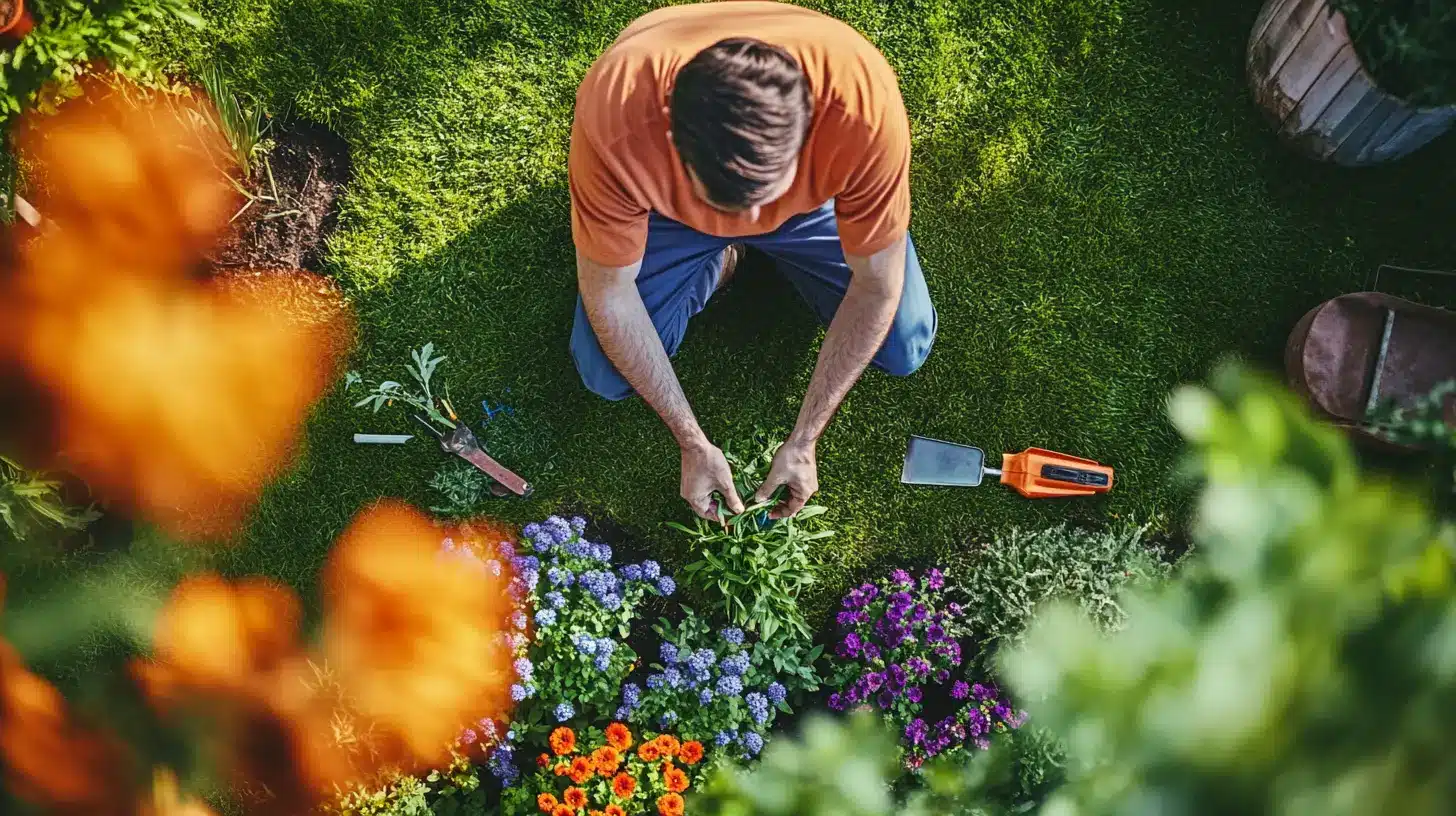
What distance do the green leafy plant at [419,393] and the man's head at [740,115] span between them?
4.81 feet

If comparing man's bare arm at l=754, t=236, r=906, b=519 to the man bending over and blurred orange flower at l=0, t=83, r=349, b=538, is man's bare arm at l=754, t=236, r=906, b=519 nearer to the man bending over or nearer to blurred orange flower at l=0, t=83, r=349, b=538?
the man bending over

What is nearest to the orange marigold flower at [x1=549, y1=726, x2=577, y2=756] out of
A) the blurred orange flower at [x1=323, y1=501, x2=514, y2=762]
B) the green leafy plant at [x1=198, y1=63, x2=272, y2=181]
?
the blurred orange flower at [x1=323, y1=501, x2=514, y2=762]

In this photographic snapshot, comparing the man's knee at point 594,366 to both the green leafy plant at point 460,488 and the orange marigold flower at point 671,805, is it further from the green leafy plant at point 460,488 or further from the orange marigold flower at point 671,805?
the orange marigold flower at point 671,805

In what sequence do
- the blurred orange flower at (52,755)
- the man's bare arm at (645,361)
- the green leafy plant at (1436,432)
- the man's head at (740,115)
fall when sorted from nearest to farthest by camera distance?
the green leafy plant at (1436,432) → the man's head at (740,115) → the man's bare arm at (645,361) → the blurred orange flower at (52,755)

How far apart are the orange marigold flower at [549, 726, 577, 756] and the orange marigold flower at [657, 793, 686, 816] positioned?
0.31m

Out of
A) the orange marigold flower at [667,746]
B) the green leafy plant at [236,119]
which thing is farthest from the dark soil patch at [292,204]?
the orange marigold flower at [667,746]

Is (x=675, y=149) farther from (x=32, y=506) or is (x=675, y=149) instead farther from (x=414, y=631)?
(x=32, y=506)

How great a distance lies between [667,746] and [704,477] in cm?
77

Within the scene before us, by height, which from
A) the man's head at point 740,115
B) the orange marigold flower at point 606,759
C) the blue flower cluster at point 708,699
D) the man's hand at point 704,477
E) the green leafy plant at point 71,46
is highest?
the man's head at point 740,115

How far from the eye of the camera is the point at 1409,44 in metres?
2.38

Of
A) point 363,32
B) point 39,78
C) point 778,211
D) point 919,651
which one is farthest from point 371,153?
point 919,651

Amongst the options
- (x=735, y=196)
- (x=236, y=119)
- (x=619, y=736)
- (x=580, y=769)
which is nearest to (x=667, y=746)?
(x=619, y=736)

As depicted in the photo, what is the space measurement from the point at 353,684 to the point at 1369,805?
2.82m

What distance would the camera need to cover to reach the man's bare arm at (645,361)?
2329mm
